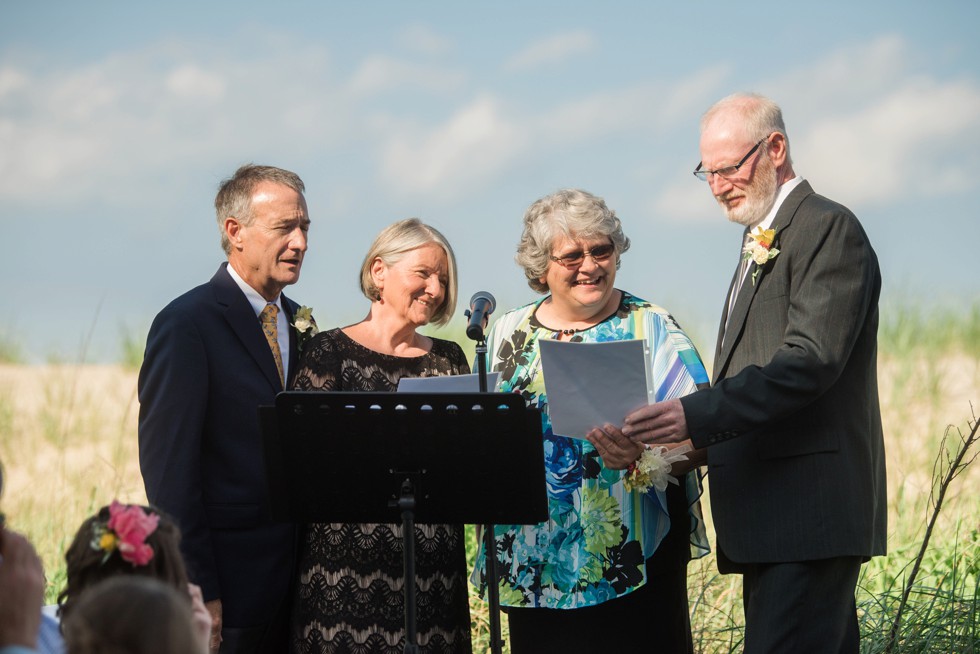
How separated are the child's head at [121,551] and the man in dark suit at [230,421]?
110cm

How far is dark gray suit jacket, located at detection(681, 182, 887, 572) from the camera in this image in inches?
141

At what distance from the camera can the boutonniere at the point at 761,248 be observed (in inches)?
148

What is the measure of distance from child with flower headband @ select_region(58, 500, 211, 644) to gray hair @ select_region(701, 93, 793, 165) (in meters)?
2.40

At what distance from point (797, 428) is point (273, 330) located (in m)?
1.97

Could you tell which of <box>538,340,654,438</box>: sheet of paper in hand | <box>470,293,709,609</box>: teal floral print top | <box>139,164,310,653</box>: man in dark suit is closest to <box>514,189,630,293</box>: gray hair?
<box>470,293,709,609</box>: teal floral print top

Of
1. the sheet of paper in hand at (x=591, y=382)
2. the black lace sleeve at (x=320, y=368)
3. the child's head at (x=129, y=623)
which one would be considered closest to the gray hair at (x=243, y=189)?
the black lace sleeve at (x=320, y=368)

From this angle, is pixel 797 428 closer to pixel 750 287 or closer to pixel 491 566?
pixel 750 287

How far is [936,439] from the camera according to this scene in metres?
9.02

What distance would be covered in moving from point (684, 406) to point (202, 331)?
1.73 m

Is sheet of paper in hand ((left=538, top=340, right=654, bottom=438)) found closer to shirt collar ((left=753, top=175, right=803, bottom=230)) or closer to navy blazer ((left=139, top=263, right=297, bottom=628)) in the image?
shirt collar ((left=753, top=175, right=803, bottom=230))

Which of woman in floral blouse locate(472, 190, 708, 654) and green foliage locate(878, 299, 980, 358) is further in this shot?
green foliage locate(878, 299, 980, 358)

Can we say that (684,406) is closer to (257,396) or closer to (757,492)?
(757,492)

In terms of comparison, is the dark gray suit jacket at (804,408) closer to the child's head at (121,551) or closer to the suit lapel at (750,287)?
the suit lapel at (750,287)

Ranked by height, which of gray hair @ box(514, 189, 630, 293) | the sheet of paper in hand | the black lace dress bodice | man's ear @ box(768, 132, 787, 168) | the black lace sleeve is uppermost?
man's ear @ box(768, 132, 787, 168)
